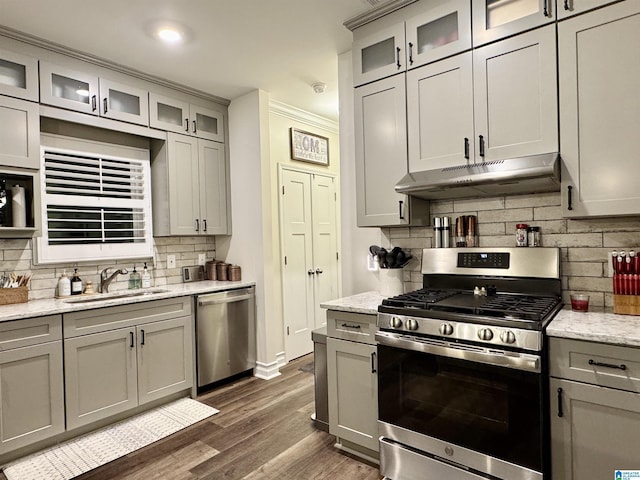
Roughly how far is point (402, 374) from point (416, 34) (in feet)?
6.70

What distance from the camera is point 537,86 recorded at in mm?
1975

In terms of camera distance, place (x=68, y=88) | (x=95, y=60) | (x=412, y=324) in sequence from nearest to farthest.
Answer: (x=412, y=324) < (x=68, y=88) < (x=95, y=60)

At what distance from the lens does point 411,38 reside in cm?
243

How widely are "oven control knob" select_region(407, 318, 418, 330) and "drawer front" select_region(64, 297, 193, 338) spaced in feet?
6.59

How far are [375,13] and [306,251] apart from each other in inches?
99.7

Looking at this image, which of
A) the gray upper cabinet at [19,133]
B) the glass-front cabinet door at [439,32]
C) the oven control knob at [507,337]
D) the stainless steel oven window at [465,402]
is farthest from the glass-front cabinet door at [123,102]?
the oven control knob at [507,337]

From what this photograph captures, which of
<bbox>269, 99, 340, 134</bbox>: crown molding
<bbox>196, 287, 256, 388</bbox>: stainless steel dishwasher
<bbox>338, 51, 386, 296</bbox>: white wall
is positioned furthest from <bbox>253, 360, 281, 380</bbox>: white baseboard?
<bbox>269, 99, 340, 134</bbox>: crown molding

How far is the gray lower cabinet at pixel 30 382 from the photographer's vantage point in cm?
230

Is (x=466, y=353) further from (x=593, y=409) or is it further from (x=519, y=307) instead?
(x=593, y=409)

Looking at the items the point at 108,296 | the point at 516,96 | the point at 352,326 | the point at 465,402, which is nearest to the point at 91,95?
the point at 108,296

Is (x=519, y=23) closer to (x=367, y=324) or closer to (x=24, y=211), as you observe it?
(x=367, y=324)

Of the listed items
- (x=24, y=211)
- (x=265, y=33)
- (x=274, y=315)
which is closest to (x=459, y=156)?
(x=265, y=33)

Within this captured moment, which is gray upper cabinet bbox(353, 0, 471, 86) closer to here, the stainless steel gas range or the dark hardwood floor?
the stainless steel gas range

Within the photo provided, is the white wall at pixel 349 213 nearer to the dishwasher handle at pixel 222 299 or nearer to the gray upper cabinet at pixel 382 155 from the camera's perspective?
the gray upper cabinet at pixel 382 155
